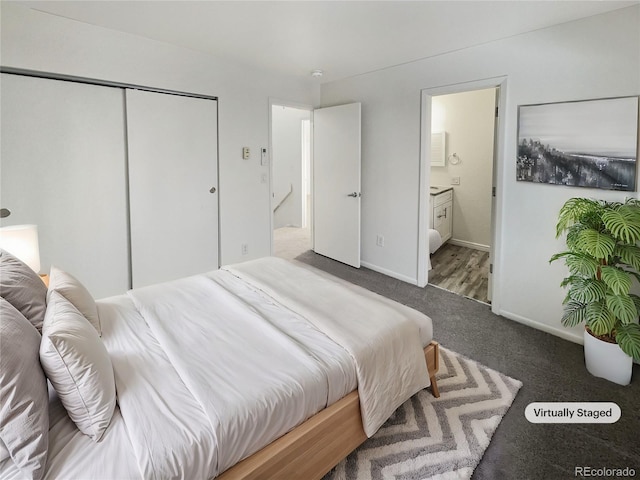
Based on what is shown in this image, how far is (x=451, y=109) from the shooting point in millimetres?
5387

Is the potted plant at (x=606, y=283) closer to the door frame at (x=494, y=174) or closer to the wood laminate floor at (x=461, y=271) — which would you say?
the door frame at (x=494, y=174)

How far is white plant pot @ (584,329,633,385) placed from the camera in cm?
224

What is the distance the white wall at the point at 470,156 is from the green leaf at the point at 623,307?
290 centimetres

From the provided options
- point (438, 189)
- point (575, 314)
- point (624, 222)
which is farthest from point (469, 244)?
point (624, 222)

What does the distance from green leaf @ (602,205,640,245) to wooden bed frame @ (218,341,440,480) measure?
1.74 m

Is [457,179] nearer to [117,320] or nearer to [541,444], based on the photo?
[541,444]

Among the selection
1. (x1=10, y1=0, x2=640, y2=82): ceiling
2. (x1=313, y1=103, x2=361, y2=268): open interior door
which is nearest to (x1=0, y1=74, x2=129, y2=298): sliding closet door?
(x1=10, y1=0, x2=640, y2=82): ceiling

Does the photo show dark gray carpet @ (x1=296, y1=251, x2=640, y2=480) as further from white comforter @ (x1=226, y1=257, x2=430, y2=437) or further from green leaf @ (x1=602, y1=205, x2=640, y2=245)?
green leaf @ (x1=602, y1=205, x2=640, y2=245)

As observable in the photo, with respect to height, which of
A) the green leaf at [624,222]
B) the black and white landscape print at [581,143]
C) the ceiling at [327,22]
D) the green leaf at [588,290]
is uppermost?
the ceiling at [327,22]

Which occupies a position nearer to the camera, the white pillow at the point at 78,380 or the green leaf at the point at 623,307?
the white pillow at the point at 78,380

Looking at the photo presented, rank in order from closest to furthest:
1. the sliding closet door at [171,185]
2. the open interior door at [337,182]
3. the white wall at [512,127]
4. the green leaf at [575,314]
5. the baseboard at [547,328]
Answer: the green leaf at [575,314] → the white wall at [512,127] → the baseboard at [547,328] → the sliding closet door at [171,185] → the open interior door at [337,182]

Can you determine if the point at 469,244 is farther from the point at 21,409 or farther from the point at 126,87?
the point at 21,409

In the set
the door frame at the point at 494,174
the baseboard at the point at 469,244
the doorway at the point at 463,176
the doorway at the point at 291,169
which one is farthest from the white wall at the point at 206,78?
the baseboard at the point at 469,244

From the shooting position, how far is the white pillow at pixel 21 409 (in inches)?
38.9
